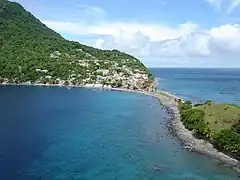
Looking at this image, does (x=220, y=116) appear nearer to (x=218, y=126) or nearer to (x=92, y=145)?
(x=218, y=126)

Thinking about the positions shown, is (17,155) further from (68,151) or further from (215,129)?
(215,129)

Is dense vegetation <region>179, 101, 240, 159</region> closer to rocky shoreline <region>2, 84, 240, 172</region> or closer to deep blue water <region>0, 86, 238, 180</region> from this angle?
rocky shoreline <region>2, 84, 240, 172</region>

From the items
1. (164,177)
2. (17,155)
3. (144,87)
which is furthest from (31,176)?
(144,87)

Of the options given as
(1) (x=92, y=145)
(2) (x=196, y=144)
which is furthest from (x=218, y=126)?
(1) (x=92, y=145)

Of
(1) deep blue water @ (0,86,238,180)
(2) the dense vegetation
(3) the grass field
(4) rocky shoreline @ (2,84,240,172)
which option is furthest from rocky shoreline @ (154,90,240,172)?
(3) the grass field

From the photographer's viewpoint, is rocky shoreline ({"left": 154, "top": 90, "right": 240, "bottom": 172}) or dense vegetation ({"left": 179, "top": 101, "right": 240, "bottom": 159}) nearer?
rocky shoreline ({"left": 154, "top": 90, "right": 240, "bottom": 172})

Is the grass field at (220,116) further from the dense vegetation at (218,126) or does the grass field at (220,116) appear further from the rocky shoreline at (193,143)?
the rocky shoreline at (193,143)

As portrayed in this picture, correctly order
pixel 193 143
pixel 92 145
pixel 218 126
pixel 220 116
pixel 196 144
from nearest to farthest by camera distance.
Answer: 1. pixel 196 144
2. pixel 193 143
3. pixel 92 145
4. pixel 218 126
5. pixel 220 116
